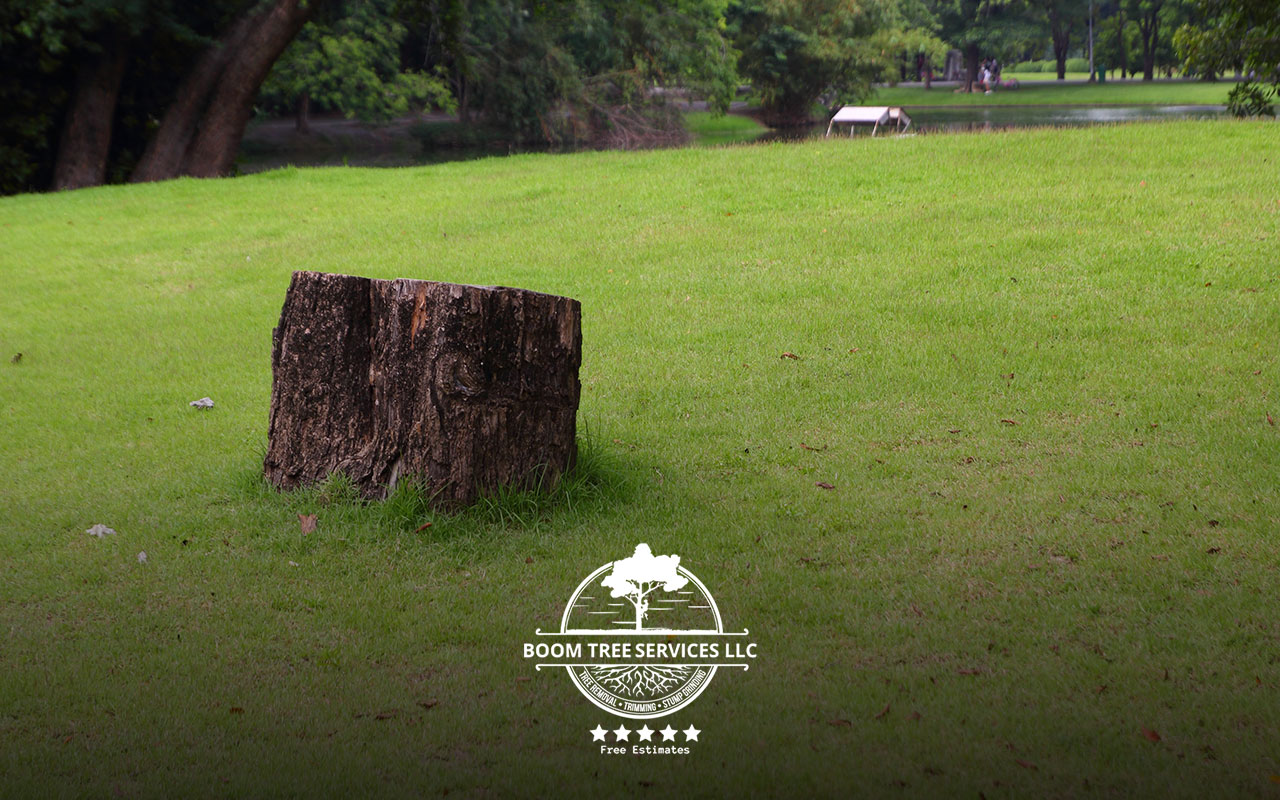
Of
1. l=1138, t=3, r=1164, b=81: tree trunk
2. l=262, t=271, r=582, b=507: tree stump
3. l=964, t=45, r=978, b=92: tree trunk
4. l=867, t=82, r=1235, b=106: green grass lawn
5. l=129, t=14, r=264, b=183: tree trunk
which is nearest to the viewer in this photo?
l=262, t=271, r=582, b=507: tree stump

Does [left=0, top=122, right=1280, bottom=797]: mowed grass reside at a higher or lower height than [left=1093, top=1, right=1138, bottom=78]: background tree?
lower

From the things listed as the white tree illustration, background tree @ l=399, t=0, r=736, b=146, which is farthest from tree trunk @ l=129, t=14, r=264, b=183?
the white tree illustration

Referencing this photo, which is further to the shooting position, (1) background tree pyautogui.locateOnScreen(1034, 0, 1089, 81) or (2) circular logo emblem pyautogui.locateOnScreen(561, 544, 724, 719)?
(1) background tree pyautogui.locateOnScreen(1034, 0, 1089, 81)

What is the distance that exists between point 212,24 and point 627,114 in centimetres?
1531

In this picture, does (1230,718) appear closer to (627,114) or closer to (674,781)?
(674,781)

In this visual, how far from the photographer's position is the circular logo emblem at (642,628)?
371cm

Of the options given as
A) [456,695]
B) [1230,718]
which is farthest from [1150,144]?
[456,695]

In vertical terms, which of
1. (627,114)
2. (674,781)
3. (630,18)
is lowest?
(674,781)

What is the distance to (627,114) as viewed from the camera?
110 ft

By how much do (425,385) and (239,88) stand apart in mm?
17395

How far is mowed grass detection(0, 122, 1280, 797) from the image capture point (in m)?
3.32

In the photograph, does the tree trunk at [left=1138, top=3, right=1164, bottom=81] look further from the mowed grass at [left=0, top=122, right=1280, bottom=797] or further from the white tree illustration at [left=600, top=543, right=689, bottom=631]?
the white tree illustration at [left=600, top=543, right=689, bottom=631]

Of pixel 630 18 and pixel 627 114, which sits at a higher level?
pixel 630 18

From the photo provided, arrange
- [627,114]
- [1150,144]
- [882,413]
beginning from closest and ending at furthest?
1. [882,413]
2. [1150,144]
3. [627,114]
